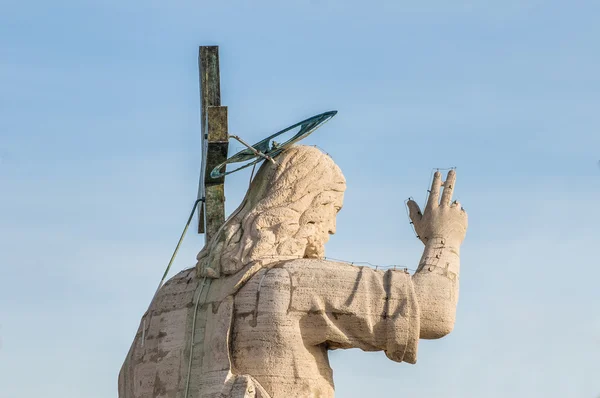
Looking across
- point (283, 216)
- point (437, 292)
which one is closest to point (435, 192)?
point (437, 292)

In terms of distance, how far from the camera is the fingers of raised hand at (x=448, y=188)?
17266 millimetres

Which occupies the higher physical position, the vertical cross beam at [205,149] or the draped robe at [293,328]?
the vertical cross beam at [205,149]

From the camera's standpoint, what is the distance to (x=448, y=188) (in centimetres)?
1733

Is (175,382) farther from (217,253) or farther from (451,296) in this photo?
(451,296)

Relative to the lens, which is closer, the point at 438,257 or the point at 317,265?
the point at 317,265

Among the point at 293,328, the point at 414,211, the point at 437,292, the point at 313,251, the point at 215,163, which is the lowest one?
the point at 293,328

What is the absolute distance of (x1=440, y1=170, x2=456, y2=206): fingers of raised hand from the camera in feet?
56.6

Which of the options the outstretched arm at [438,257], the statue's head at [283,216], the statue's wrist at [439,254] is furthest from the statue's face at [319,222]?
the statue's wrist at [439,254]

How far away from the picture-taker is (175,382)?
16.5 m

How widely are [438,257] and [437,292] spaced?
21.7 inches

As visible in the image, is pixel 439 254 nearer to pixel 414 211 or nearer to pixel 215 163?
pixel 414 211

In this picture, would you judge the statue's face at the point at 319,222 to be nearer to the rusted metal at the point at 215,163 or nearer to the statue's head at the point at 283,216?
the statue's head at the point at 283,216

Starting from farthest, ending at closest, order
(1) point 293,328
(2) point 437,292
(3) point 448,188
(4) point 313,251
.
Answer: (3) point 448,188 → (4) point 313,251 → (2) point 437,292 → (1) point 293,328

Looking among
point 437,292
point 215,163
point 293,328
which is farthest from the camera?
point 215,163
